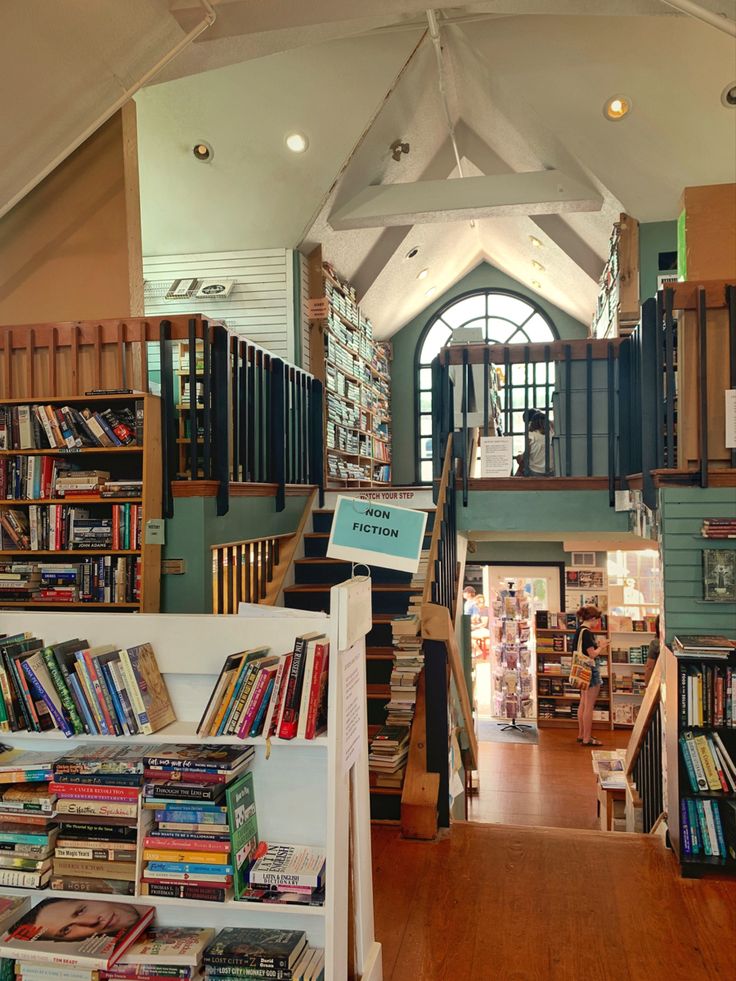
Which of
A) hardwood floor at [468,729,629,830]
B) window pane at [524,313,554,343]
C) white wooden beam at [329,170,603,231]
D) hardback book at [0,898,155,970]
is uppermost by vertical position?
white wooden beam at [329,170,603,231]

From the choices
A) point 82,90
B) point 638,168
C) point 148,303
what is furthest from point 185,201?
point 638,168

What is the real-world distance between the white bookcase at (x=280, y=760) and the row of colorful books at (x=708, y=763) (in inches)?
65.3

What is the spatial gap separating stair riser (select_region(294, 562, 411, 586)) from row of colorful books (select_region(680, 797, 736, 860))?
2.59 meters

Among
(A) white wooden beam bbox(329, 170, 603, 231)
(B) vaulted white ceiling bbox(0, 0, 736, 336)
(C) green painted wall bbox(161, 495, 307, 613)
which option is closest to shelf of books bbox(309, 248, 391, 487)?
(B) vaulted white ceiling bbox(0, 0, 736, 336)

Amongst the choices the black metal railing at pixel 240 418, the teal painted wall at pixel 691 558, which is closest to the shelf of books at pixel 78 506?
the black metal railing at pixel 240 418

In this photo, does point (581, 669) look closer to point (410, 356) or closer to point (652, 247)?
point (652, 247)

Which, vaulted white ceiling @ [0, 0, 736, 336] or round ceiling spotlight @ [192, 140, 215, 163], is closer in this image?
vaulted white ceiling @ [0, 0, 736, 336]

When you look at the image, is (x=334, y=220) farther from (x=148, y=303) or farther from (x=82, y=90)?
(x=82, y=90)

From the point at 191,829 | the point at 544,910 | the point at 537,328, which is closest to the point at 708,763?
the point at 544,910

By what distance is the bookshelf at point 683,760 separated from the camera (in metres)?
3.48

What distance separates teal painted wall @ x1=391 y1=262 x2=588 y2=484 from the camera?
1315cm

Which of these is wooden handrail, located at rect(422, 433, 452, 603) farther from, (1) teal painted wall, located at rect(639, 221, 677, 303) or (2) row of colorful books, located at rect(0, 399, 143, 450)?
(1) teal painted wall, located at rect(639, 221, 677, 303)

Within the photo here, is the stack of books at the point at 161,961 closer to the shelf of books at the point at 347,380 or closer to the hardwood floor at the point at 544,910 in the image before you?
the hardwood floor at the point at 544,910

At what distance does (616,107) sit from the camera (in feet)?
21.5
